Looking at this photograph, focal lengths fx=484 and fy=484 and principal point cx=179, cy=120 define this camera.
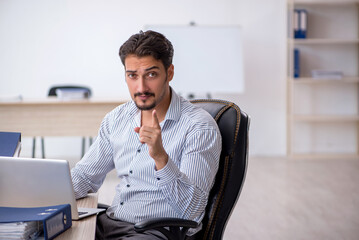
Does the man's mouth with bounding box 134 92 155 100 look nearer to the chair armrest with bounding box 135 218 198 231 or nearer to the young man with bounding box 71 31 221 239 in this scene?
the young man with bounding box 71 31 221 239

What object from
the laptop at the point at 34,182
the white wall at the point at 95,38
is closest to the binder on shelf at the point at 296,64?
the white wall at the point at 95,38

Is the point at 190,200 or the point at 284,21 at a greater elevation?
the point at 284,21

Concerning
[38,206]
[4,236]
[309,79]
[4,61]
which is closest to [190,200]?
[38,206]

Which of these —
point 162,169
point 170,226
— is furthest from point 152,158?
point 170,226

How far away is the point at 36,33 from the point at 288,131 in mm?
3322

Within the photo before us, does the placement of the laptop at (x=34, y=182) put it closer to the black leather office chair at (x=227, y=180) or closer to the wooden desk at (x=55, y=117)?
the black leather office chair at (x=227, y=180)

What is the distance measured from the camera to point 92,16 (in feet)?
19.3

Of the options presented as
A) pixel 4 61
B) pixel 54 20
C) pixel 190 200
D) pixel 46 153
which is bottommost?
pixel 46 153

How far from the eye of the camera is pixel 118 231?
1.68 m

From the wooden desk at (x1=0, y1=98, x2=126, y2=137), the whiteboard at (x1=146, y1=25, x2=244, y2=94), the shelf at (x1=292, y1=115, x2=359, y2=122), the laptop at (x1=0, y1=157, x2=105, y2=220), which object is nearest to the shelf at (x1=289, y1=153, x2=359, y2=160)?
the shelf at (x1=292, y1=115, x2=359, y2=122)

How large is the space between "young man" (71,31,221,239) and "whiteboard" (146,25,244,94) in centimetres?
360

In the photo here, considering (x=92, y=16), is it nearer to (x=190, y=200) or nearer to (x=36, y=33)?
(x=36, y=33)

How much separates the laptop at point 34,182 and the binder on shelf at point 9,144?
0.18 m

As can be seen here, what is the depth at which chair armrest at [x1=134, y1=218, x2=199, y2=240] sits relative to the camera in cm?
143
